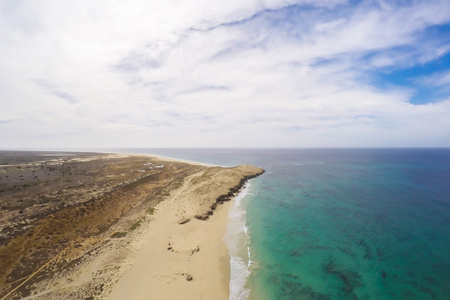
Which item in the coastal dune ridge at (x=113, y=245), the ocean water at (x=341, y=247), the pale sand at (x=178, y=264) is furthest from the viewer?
the ocean water at (x=341, y=247)

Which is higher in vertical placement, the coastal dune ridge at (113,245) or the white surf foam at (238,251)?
the coastal dune ridge at (113,245)

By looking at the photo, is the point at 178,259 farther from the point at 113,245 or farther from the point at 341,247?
the point at 341,247

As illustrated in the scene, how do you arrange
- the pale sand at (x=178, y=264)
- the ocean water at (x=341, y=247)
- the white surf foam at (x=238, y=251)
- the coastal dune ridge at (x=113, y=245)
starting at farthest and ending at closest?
the white surf foam at (x=238, y=251)
the ocean water at (x=341, y=247)
the coastal dune ridge at (x=113, y=245)
the pale sand at (x=178, y=264)

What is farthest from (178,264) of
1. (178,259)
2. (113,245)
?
(113,245)

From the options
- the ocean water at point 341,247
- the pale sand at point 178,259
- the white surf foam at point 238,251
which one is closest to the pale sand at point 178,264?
the pale sand at point 178,259

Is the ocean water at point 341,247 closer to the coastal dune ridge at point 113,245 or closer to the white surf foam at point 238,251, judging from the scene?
the white surf foam at point 238,251

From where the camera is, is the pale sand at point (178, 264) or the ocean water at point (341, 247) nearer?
the pale sand at point (178, 264)

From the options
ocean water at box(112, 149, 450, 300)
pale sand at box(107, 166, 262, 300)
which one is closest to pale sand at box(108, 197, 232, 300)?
pale sand at box(107, 166, 262, 300)

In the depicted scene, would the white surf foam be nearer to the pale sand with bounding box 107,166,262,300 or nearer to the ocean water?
the ocean water

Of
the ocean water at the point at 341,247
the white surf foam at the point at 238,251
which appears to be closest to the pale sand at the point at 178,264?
the white surf foam at the point at 238,251

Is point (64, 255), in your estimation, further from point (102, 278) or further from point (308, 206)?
point (308, 206)
